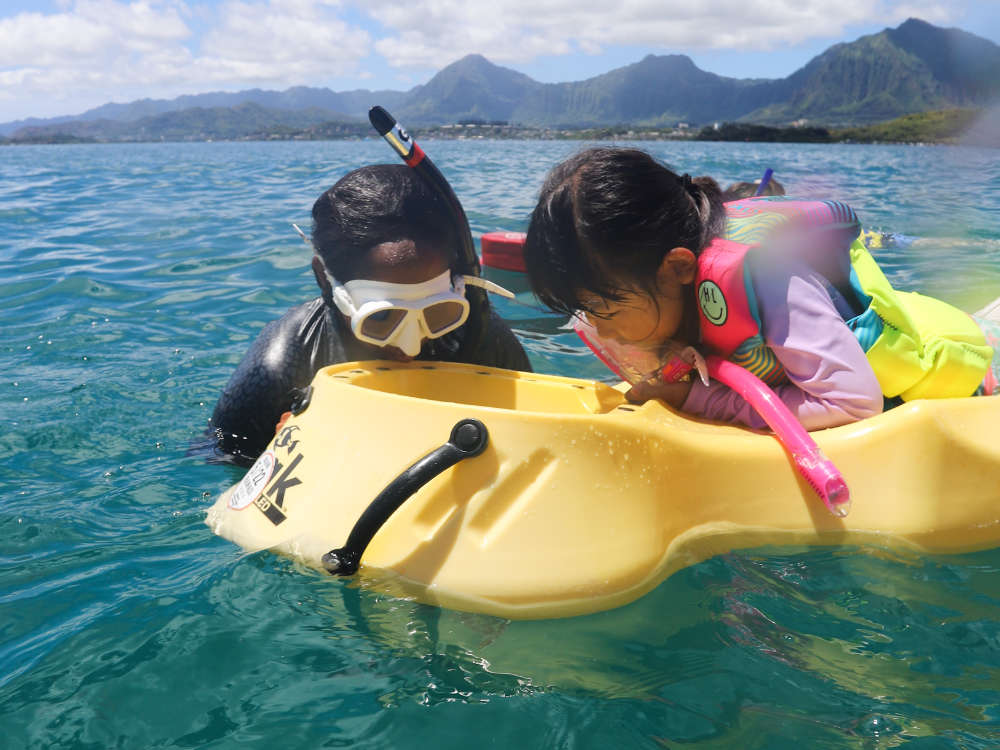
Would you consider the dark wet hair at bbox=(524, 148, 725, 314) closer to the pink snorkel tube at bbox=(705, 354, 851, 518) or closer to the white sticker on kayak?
the pink snorkel tube at bbox=(705, 354, 851, 518)

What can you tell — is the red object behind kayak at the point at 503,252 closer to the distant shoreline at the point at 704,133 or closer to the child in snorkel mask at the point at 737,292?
the distant shoreline at the point at 704,133

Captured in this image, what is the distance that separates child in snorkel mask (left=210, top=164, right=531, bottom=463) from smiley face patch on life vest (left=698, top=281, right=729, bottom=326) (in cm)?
79

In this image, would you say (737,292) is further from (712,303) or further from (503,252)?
(503,252)

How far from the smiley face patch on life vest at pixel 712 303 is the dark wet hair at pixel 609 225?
0.14 meters

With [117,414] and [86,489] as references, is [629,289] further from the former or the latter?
[117,414]

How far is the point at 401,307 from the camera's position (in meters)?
2.55

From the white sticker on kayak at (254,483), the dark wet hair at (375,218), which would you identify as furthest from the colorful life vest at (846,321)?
the white sticker on kayak at (254,483)

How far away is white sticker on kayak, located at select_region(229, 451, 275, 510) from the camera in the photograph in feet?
7.88

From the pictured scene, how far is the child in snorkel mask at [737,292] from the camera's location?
216cm

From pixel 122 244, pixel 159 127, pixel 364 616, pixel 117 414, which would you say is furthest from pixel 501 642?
pixel 159 127

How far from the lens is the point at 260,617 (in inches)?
81.4

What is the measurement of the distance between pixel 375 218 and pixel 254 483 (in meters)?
0.91

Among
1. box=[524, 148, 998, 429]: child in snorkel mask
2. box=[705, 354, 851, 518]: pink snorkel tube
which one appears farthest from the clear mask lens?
box=[705, 354, 851, 518]: pink snorkel tube

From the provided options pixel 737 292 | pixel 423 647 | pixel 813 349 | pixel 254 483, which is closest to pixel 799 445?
pixel 813 349
